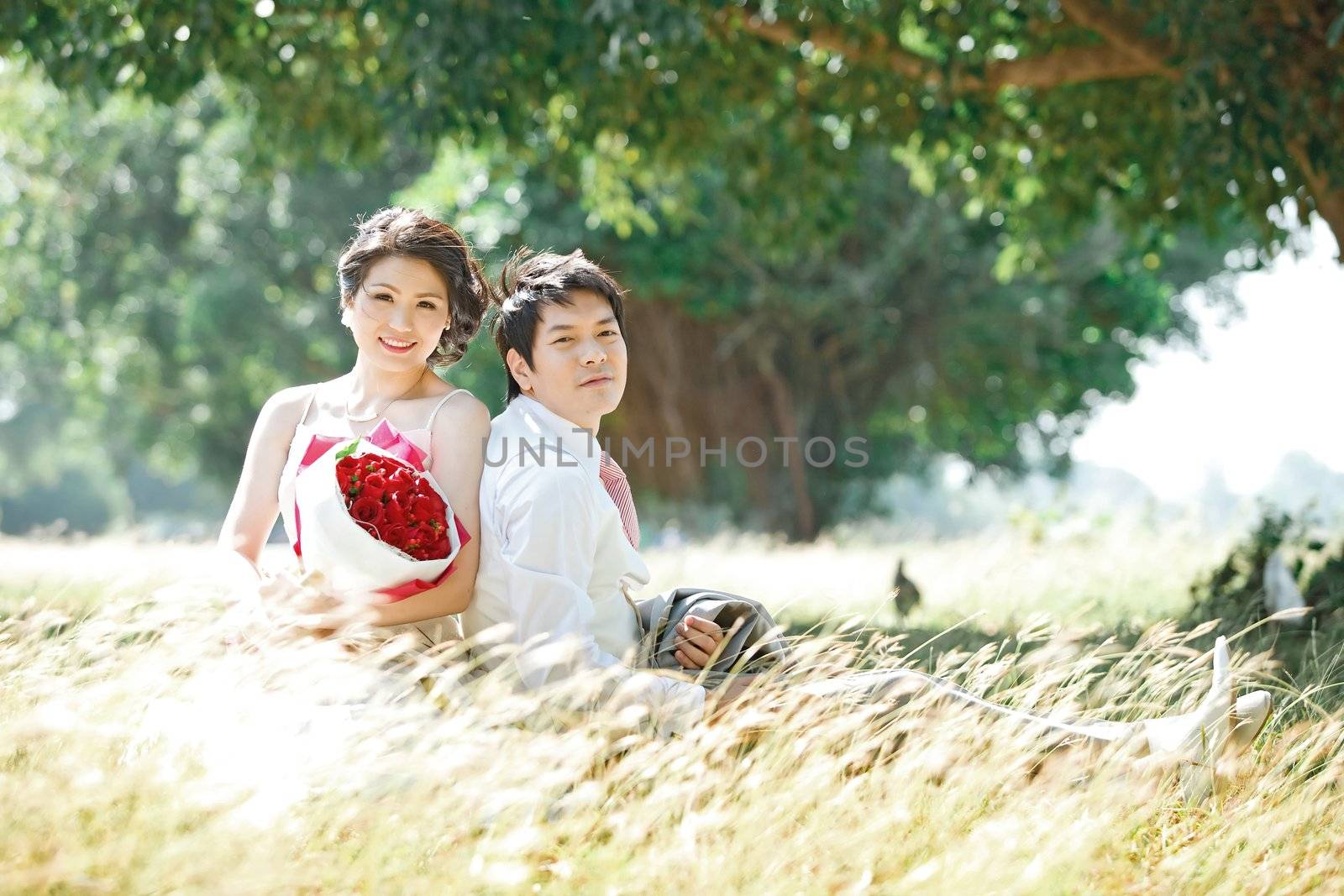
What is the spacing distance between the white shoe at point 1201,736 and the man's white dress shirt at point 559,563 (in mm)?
1464

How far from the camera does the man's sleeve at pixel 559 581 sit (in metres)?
3.50

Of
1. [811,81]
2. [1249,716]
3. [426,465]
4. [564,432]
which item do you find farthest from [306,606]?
[811,81]

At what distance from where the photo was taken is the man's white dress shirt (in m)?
3.51

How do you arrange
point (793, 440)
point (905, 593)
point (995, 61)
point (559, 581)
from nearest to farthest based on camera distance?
point (559, 581)
point (905, 593)
point (995, 61)
point (793, 440)

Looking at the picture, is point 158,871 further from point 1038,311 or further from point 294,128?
point 1038,311

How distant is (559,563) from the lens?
3523 millimetres

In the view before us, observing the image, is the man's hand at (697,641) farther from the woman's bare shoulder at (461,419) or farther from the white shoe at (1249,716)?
the white shoe at (1249,716)

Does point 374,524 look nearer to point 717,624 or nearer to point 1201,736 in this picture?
point 717,624

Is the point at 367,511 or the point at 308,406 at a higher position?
the point at 308,406

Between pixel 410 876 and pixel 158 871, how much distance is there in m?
0.58

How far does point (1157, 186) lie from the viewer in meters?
10.0

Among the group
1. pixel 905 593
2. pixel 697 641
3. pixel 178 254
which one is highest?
pixel 178 254

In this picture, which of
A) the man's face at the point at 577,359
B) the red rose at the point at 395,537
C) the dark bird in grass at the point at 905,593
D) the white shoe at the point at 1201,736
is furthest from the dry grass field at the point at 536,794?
the dark bird in grass at the point at 905,593

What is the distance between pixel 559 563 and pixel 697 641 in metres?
0.57
